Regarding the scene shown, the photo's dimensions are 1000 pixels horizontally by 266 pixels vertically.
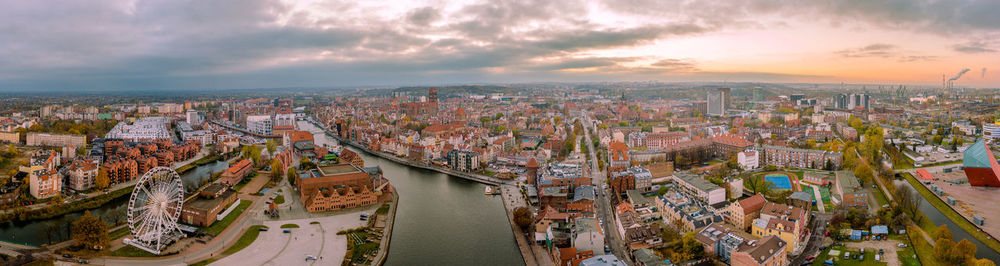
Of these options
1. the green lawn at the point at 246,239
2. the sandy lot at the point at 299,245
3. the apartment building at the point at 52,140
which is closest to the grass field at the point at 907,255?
the sandy lot at the point at 299,245

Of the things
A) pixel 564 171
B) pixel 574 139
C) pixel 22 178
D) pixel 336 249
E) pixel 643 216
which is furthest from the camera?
pixel 574 139

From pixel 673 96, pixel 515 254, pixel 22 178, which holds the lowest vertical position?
pixel 515 254

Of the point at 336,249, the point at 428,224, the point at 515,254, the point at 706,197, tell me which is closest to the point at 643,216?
the point at 706,197

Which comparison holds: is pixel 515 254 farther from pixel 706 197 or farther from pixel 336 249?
pixel 706 197

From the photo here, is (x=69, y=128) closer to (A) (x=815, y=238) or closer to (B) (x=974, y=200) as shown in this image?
(A) (x=815, y=238)

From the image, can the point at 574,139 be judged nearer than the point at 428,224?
No

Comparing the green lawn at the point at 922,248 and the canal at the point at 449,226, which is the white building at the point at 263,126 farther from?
the green lawn at the point at 922,248

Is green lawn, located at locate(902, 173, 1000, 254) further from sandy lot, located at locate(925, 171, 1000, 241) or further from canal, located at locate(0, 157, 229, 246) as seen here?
canal, located at locate(0, 157, 229, 246)
